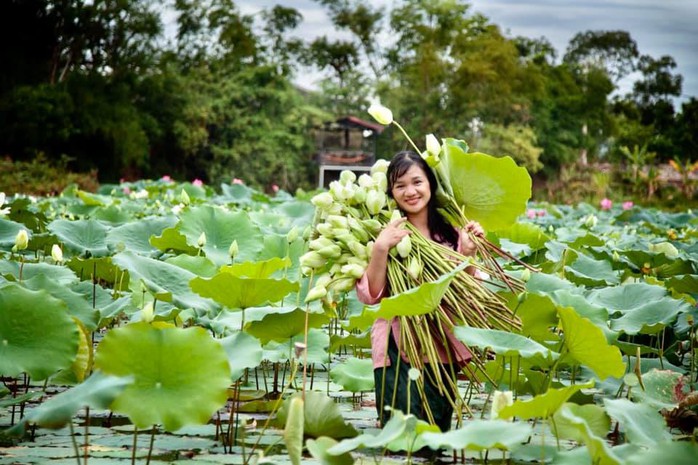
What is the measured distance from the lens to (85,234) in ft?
11.2

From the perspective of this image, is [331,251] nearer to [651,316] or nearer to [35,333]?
[35,333]

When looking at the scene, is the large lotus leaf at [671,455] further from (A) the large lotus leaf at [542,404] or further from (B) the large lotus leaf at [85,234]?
(B) the large lotus leaf at [85,234]

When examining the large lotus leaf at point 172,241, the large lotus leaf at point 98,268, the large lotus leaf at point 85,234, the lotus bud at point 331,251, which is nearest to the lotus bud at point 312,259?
the lotus bud at point 331,251

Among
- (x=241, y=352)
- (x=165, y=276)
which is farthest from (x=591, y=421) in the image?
(x=165, y=276)

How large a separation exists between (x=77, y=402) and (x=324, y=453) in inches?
17.5

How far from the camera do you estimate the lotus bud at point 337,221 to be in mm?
2051

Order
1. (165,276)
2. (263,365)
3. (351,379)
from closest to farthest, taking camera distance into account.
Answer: (165,276)
(351,379)
(263,365)

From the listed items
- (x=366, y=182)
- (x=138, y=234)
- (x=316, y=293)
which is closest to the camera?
(x=316, y=293)

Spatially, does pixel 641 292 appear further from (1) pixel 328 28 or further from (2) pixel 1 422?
(1) pixel 328 28

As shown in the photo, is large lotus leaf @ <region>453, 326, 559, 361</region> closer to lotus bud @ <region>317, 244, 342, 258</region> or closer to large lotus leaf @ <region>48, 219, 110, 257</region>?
lotus bud @ <region>317, 244, 342, 258</region>

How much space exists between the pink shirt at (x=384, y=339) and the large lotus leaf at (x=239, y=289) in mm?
167

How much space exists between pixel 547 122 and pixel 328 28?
33.2 ft

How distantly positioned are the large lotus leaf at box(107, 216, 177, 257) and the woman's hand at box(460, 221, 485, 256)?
146 centimetres

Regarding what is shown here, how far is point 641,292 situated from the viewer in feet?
8.55
